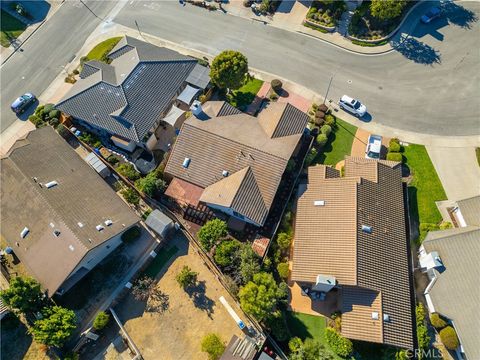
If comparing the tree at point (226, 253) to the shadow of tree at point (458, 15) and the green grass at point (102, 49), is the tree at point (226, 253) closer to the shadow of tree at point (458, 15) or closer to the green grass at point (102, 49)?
the green grass at point (102, 49)

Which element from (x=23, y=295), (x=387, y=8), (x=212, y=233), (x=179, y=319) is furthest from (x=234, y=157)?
(x=387, y=8)

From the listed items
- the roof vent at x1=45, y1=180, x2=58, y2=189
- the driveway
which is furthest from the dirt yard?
the driveway

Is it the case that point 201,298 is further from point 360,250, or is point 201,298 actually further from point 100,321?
point 360,250

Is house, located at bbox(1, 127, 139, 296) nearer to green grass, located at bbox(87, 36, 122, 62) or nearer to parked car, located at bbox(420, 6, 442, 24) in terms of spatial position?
green grass, located at bbox(87, 36, 122, 62)

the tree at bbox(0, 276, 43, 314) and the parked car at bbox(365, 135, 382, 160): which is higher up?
the parked car at bbox(365, 135, 382, 160)

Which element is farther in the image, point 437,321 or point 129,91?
point 129,91
